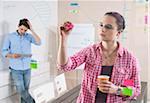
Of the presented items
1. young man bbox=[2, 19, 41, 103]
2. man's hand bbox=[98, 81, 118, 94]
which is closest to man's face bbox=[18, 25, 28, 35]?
young man bbox=[2, 19, 41, 103]

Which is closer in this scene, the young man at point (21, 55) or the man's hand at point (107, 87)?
the man's hand at point (107, 87)

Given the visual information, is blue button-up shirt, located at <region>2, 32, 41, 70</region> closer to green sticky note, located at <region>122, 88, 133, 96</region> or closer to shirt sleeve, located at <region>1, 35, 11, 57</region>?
shirt sleeve, located at <region>1, 35, 11, 57</region>

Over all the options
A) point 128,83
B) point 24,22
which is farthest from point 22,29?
point 128,83

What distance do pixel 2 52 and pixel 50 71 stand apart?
3.58 feet

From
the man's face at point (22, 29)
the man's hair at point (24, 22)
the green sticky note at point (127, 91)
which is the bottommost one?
the green sticky note at point (127, 91)

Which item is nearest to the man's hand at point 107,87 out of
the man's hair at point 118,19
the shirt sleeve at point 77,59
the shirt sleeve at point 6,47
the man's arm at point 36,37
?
the shirt sleeve at point 77,59

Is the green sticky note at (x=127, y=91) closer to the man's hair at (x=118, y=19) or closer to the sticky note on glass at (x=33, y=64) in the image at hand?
the man's hair at (x=118, y=19)

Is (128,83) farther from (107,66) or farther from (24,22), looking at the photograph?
(24,22)

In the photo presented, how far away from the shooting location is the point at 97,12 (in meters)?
3.88

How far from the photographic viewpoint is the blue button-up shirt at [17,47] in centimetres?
266

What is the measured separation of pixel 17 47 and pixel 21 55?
0.39 feet

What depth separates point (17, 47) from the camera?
2736 millimetres

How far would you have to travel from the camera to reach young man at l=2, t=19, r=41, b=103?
8.85 feet

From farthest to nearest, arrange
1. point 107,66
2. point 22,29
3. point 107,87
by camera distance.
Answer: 1. point 22,29
2. point 107,66
3. point 107,87
